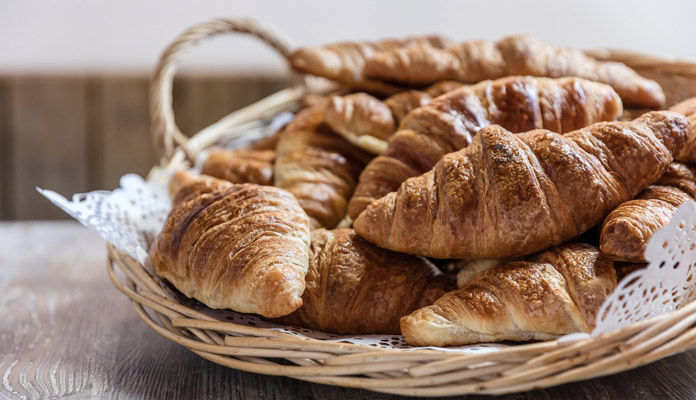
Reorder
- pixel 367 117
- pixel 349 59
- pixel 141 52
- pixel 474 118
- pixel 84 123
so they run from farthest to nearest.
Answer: pixel 141 52, pixel 84 123, pixel 349 59, pixel 367 117, pixel 474 118

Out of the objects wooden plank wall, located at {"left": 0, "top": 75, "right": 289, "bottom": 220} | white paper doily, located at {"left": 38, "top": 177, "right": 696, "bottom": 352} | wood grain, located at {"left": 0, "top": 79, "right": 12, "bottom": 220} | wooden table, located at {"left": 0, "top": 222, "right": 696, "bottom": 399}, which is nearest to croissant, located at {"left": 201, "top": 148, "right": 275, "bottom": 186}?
white paper doily, located at {"left": 38, "top": 177, "right": 696, "bottom": 352}

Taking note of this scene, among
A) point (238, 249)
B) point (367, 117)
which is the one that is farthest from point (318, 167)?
point (238, 249)

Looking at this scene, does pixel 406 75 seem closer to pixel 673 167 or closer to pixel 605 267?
pixel 673 167

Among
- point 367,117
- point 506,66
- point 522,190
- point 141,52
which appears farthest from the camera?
point 141,52

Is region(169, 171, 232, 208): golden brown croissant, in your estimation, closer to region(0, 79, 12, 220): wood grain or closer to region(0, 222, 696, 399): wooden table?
region(0, 222, 696, 399): wooden table

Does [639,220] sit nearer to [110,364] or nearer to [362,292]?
[362,292]

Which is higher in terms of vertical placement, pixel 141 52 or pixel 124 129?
pixel 141 52

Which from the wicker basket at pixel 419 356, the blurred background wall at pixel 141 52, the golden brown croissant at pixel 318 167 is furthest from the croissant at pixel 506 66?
the blurred background wall at pixel 141 52
